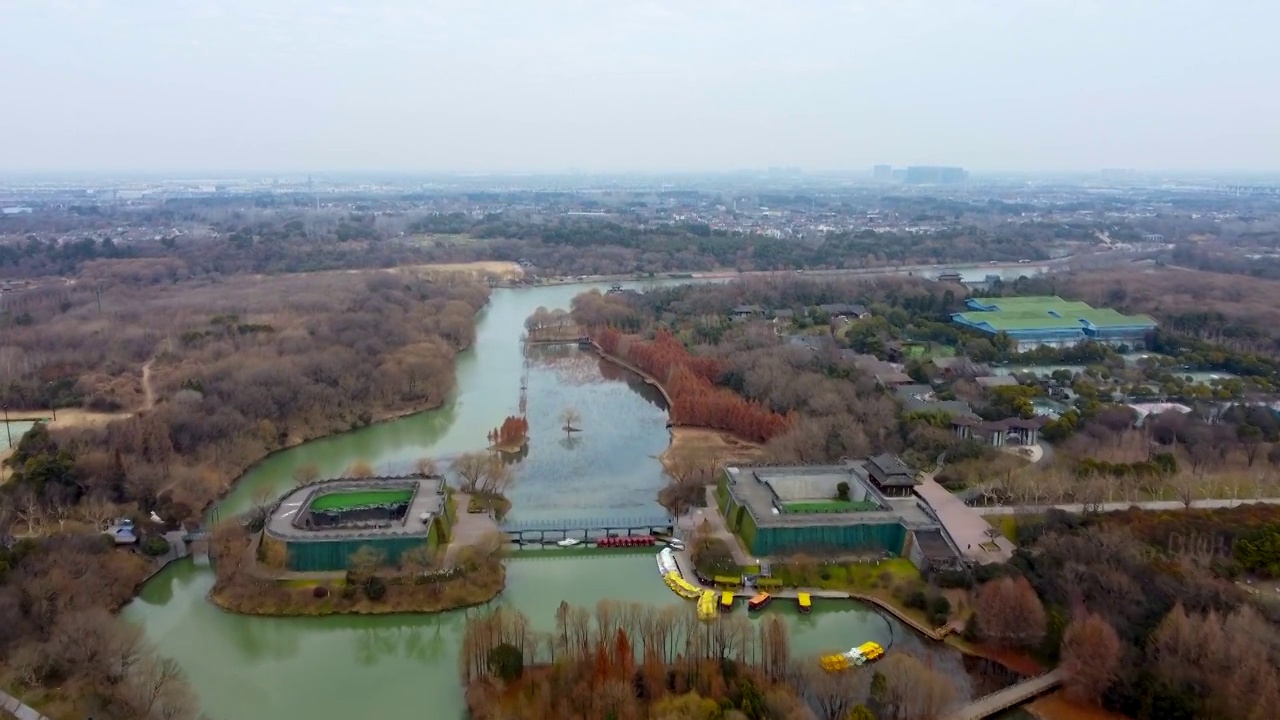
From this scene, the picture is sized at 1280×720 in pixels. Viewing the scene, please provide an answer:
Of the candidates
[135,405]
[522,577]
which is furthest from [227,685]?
[135,405]

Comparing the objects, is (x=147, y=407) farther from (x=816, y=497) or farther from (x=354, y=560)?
(x=816, y=497)

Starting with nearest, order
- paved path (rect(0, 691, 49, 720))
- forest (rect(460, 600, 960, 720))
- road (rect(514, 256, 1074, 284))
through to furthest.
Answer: forest (rect(460, 600, 960, 720)) → paved path (rect(0, 691, 49, 720)) → road (rect(514, 256, 1074, 284))

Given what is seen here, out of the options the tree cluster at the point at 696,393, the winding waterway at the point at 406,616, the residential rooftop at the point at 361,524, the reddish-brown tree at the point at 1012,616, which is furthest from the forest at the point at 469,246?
the reddish-brown tree at the point at 1012,616

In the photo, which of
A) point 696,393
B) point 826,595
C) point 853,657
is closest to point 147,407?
point 696,393

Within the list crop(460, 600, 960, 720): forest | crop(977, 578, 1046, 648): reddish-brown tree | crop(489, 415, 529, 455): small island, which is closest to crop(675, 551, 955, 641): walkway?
crop(977, 578, 1046, 648): reddish-brown tree

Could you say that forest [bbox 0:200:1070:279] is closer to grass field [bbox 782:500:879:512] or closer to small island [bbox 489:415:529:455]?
small island [bbox 489:415:529:455]

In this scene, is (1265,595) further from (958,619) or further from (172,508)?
(172,508)

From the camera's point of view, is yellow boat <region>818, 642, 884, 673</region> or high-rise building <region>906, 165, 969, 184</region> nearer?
yellow boat <region>818, 642, 884, 673</region>
